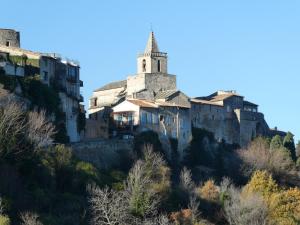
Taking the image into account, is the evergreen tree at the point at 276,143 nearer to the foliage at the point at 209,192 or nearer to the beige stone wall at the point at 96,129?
the foliage at the point at 209,192

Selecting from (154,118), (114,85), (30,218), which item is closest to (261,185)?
(154,118)

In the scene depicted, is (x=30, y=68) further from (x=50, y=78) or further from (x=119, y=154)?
(x=119, y=154)

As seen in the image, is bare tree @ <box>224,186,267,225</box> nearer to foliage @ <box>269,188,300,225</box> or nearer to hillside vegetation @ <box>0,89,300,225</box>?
hillside vegetation @ <box>0,89,300,225</box>

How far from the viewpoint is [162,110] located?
8131cm

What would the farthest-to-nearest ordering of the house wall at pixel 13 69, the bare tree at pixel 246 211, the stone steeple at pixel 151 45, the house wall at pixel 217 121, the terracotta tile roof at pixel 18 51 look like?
1. the stone steeple at pixel 151 45
2. the house wall at pixel 217 121
3. the terracotta tile roof at pixel 18 51
4. the bare tree at pixel 246 211
5. the house wall at pixel 13 69

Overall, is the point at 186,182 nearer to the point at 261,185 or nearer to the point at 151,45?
the point at 261,185

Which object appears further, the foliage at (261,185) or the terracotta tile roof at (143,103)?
the terracotta tile roof at (143,103)

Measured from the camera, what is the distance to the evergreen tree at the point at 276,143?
8989 centimetres

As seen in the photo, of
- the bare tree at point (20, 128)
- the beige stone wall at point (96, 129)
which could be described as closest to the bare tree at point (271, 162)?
the beige stone wall at point (96, 129)

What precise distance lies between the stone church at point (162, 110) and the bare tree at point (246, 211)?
11.1 metres

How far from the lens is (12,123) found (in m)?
59.6

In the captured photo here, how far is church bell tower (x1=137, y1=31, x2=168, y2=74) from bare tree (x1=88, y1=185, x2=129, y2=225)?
3064 centimetres

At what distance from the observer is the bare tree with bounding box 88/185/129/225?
58250mm

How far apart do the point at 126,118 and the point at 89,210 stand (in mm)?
20547
